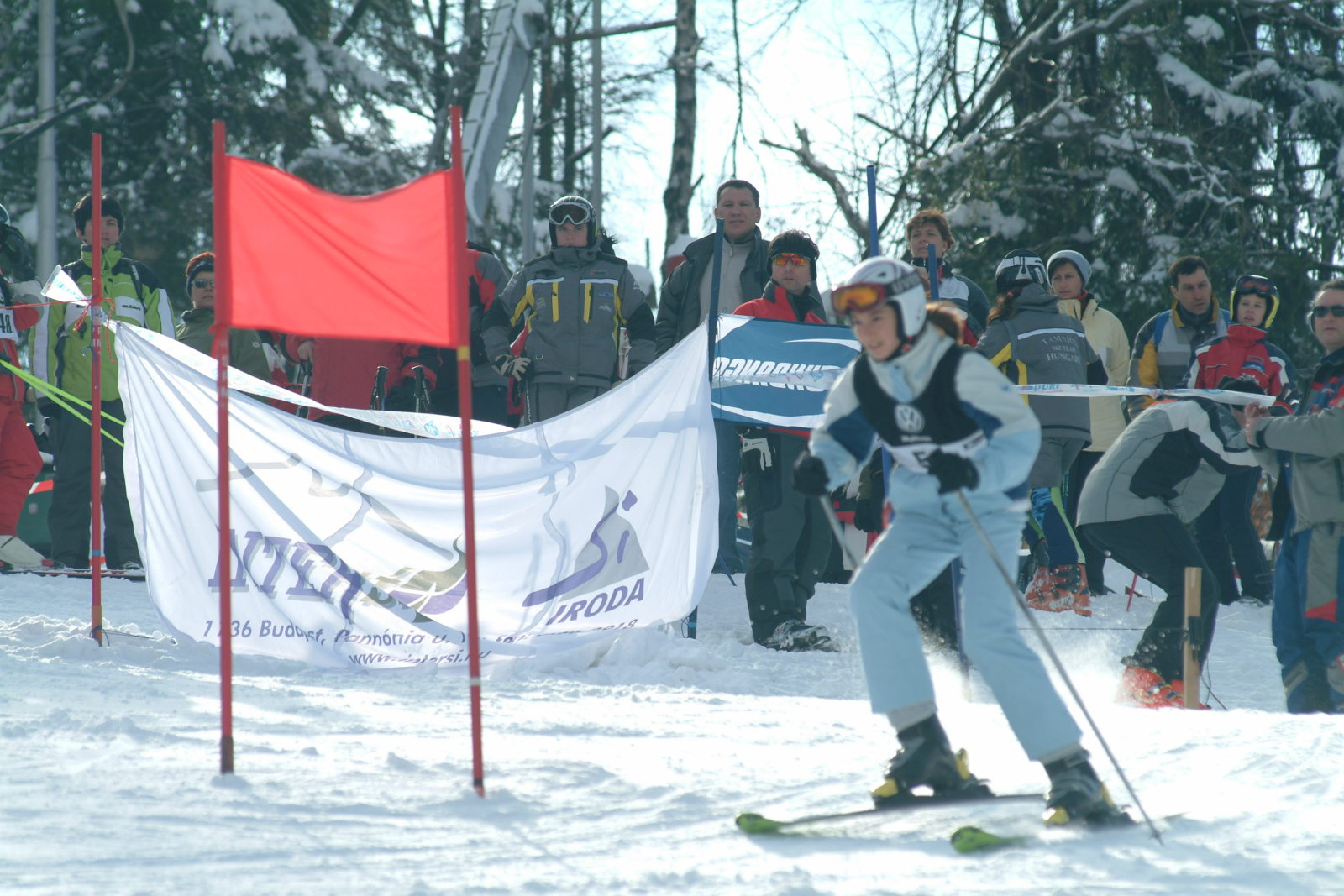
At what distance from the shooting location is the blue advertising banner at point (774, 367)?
7859mm

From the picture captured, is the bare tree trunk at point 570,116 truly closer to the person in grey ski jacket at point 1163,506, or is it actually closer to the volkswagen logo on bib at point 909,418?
the person in grey ski jacket at point 1163,506

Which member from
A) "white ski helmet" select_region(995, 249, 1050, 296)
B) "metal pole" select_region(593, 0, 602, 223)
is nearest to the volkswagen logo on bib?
"white ski helmet" select_region(995, 249, 1050, 296)

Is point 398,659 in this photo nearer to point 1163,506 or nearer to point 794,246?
point 794,246

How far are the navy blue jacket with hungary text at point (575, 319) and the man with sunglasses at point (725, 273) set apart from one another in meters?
0.30

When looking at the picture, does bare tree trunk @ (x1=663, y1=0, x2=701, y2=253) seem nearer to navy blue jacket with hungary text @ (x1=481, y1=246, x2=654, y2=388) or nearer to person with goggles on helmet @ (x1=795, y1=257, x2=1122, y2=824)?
navy blue jacket with hungary text @ (x1=481, y1=246, x2=654, y2=388)

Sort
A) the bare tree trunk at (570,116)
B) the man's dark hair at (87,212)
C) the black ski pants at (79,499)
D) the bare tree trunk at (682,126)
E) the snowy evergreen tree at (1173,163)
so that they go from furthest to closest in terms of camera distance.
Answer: the bare tree trunk at (570,116), the bare tree trunk at (682,126), the snowy evergreen tree at (1173,163), the black ski pants at (79,499), the man's dark hair at (87,212)

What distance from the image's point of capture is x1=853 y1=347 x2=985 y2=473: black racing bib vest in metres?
4.39

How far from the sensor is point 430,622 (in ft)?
22.3

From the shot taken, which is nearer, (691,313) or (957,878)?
(957,878)

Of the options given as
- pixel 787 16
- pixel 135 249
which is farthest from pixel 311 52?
pixel 787 16

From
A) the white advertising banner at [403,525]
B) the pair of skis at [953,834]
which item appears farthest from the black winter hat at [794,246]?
the pair of skis at [953,834]

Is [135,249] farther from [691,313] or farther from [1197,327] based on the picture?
[1197,327]

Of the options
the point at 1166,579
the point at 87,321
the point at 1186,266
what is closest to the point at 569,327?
the point at 87,321

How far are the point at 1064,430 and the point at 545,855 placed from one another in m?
5.42
